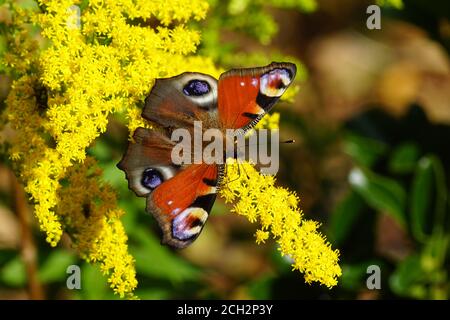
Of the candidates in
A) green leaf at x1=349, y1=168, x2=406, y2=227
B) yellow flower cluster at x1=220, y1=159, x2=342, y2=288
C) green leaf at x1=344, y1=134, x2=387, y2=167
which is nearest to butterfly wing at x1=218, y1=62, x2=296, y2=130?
yellow flower cluster at x1=220, y1=159, x2=342, y2=288

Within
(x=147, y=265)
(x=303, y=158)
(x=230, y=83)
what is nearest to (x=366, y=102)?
(x=303, y=158)

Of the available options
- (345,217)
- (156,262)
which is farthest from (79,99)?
(345,217)

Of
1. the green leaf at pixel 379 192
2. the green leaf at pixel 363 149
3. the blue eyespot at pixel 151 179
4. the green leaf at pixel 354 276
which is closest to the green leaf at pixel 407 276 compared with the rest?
the green leaf at pixel 354 276

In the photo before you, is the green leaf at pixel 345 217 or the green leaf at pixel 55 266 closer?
the green leaf at pixel 55 266

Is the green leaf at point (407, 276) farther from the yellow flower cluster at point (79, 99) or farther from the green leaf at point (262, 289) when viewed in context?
the yellow flower cluster at point (79, 99)

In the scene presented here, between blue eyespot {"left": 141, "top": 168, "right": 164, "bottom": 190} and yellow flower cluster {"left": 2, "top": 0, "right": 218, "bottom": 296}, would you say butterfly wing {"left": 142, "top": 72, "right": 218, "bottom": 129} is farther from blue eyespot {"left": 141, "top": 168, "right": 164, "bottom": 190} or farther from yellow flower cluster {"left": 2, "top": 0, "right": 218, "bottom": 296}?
blue eyespot {"left": 141, "top": 168, "right": 164, "bottom": 190}
